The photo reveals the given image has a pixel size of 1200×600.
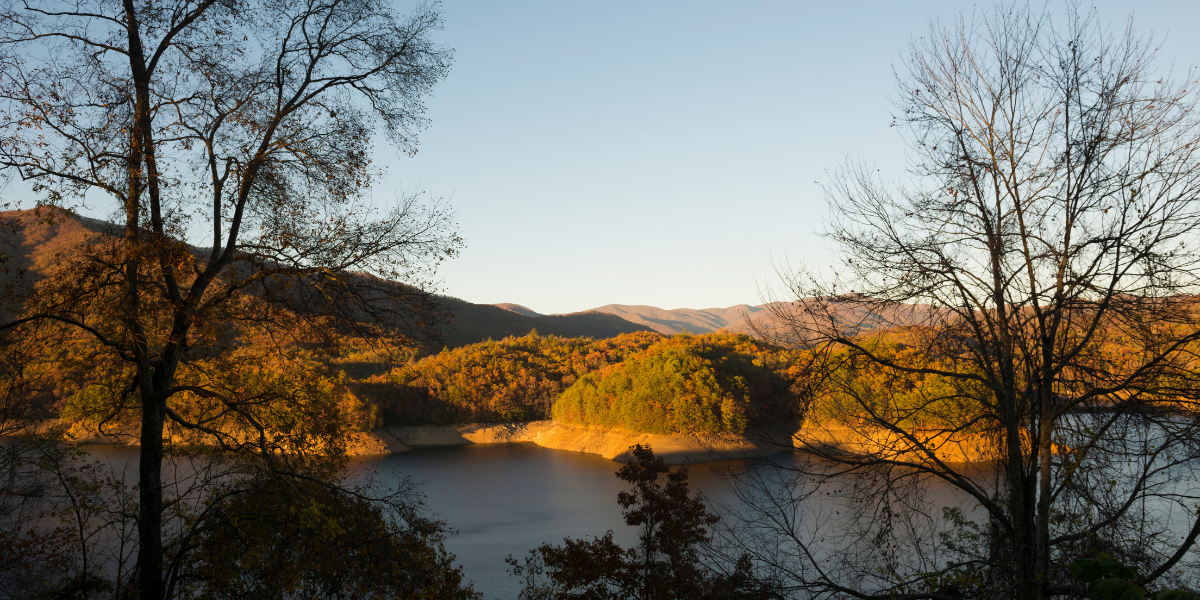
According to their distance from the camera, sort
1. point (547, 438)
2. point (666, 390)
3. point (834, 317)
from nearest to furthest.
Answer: point (834, 317), point (666, 390), point (547, 438)

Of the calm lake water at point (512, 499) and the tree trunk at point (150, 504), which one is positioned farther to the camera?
the calm lake water at point (512, 499)

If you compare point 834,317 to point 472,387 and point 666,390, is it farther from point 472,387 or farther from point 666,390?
point 472,387

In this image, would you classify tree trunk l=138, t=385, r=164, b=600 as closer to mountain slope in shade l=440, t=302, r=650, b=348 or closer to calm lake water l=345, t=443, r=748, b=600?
calm lake water l=345, t=443, r=748, b=600

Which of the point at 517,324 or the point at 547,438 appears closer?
the point at 547,438

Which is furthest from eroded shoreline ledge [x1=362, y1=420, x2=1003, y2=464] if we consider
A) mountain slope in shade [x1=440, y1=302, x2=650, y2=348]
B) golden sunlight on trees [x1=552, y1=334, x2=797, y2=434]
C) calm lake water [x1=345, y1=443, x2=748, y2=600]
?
mountain slope in shade [x1=440, y1=302, x2=650, y2=348]

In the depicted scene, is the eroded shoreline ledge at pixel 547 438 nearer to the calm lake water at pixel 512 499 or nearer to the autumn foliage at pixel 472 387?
the autumn foliage at pixel 472 387

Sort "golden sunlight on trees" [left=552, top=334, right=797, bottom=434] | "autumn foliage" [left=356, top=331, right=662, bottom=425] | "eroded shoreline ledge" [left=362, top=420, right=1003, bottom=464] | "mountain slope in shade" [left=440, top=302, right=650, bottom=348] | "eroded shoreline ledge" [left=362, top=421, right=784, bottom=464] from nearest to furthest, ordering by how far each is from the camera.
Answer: "eroded shoreline ledge" [left=362, top=420, right=1003, bottom=464] → "eroded shoreline ledge" [left=362, top=421, right=784, bottom=464] → "golden sunlight on trees" [left=552, top=334, right=797, bottom=434] → "autumn foliage" [left=356, top=331, right=662, bottom=425] → "mountain slope in shade" [left=440, top=302, right=650, bottom=348]

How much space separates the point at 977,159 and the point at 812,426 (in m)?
3.13

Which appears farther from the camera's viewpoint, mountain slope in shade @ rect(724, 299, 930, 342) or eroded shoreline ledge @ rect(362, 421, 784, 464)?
eroded shoreline ledge @ rect(362, 421, 784, 464)

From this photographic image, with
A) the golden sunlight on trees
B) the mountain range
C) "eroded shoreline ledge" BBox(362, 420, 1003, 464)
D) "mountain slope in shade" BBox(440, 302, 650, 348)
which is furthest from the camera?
"mountain slope in shade" BBox(440, 302, 650, 348)

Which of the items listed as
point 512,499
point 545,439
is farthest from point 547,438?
point 512,499

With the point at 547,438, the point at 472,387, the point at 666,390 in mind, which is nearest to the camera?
the point at 666,390

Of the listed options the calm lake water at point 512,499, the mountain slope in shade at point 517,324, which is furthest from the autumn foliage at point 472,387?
the mountain slope in shade at point 517,324

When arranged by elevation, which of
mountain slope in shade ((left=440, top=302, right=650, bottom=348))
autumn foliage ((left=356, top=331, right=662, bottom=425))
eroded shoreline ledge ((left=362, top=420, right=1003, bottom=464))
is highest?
mountain slope in shade ((left=440, top=302, right=650, bottom=348))
